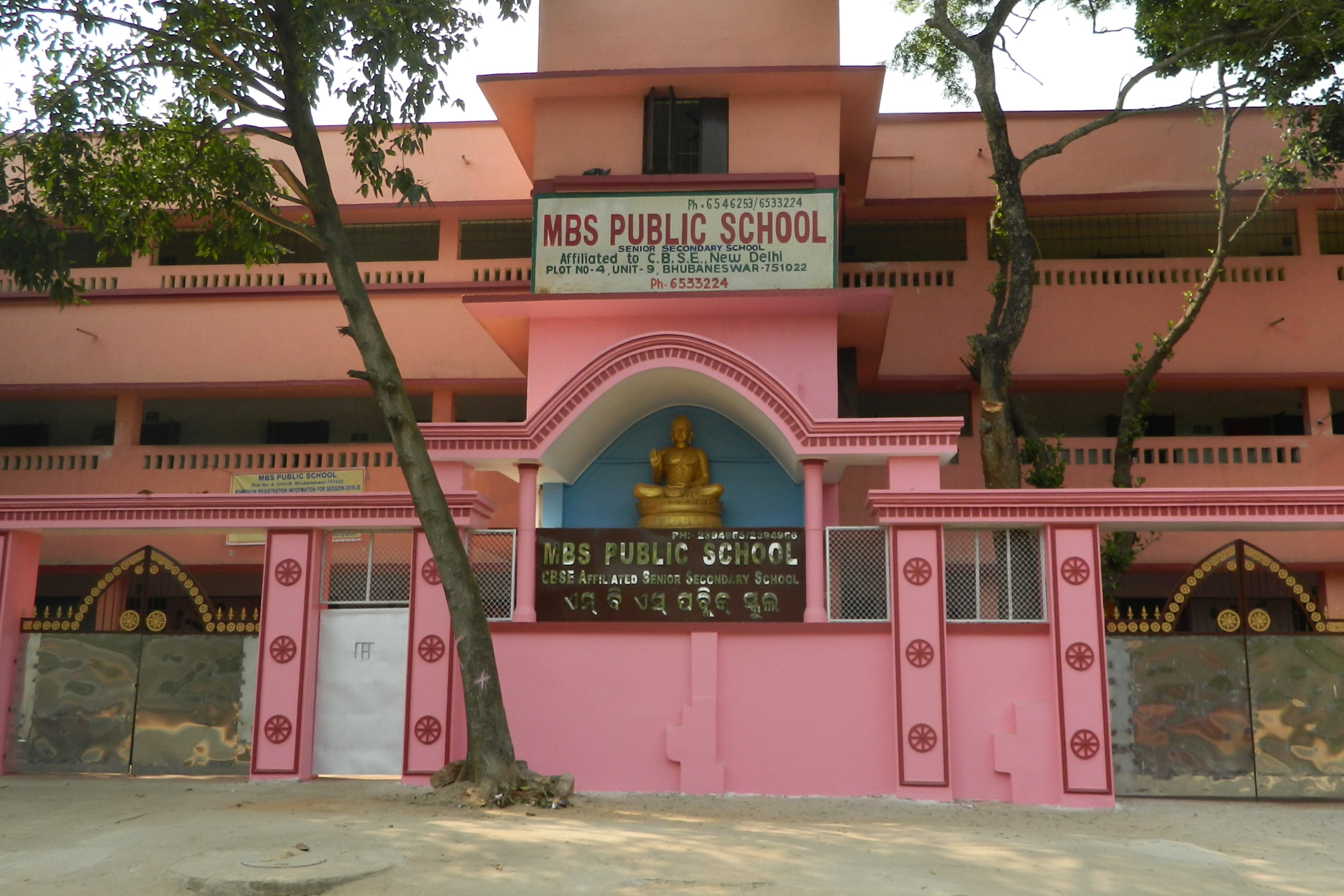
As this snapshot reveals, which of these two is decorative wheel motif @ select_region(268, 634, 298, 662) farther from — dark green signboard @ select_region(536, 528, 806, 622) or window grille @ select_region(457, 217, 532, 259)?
window grille @ select_region(457, 217, 532, 259)

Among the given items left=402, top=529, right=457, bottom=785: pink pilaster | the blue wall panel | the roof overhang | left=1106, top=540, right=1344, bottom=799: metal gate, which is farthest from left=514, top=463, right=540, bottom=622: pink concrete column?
left=1106, top=540, right=1344, bottom=799: metal gate

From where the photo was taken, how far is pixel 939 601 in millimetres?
10844

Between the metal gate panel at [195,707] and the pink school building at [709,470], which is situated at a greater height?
the pink school building at [709,470]

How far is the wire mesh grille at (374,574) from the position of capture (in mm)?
11531

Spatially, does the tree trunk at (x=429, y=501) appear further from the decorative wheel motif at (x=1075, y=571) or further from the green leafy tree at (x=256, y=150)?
the decorative wheel motif at (x=1075, y=571)

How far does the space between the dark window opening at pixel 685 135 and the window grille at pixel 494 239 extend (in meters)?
4.62

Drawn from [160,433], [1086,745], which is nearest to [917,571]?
[1086,745]

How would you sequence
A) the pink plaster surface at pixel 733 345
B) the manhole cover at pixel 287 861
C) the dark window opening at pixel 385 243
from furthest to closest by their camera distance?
the dark window opening at pixel 385 243, the pink plaster surface at pixel 733 345, the manhole cover at pixel 287 861

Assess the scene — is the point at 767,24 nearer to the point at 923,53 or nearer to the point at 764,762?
the point at 923,53

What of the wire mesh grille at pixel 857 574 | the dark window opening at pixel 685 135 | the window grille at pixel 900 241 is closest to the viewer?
the wire mesh grille at pixel 857 574

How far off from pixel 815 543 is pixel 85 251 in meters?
14.4

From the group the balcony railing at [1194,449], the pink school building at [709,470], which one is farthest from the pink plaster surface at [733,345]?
the balcony railing at [1194,449]

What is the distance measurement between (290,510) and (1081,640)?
24.1 feet

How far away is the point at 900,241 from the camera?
60.1 ft
